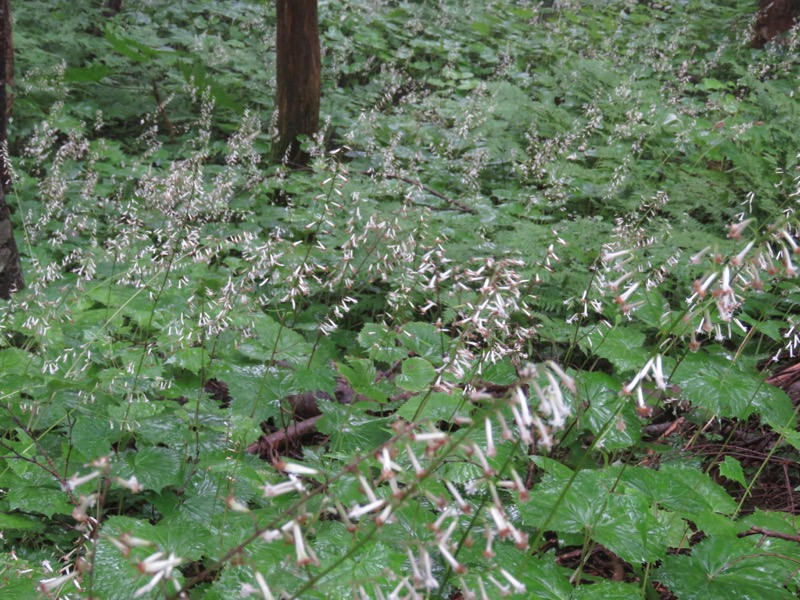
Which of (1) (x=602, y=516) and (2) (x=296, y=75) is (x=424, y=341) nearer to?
(1) (x=602, y=516)

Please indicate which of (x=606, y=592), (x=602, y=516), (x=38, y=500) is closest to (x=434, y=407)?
(x=602, y=516)

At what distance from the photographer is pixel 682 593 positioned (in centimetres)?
175

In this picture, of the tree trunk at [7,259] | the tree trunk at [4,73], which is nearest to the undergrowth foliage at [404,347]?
the tree trunk at [7,259]

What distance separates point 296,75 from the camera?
6.61m

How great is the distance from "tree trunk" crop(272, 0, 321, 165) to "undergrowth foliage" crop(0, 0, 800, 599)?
1.77ft

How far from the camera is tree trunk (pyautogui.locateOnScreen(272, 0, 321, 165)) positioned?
6.33m

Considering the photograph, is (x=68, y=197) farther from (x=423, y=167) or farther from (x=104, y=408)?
(x=104, y=408)

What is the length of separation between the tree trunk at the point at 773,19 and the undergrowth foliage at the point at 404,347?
0.54 metres

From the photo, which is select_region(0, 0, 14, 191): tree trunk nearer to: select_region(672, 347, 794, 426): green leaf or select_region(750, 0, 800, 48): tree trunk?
select_region(672, 347, 794, 426): green leaf

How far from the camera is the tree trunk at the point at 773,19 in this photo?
9336mm

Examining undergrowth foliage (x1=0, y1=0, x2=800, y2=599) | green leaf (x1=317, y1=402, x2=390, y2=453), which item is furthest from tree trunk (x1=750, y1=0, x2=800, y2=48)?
green leaf (x1=317, y1=402, x2=390, y2=453)

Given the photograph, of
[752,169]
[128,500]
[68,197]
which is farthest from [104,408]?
[752,169]

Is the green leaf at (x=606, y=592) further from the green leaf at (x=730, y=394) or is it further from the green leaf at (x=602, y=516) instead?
the green leaf at (x=730, y=394)

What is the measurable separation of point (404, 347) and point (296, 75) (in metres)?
4.45
